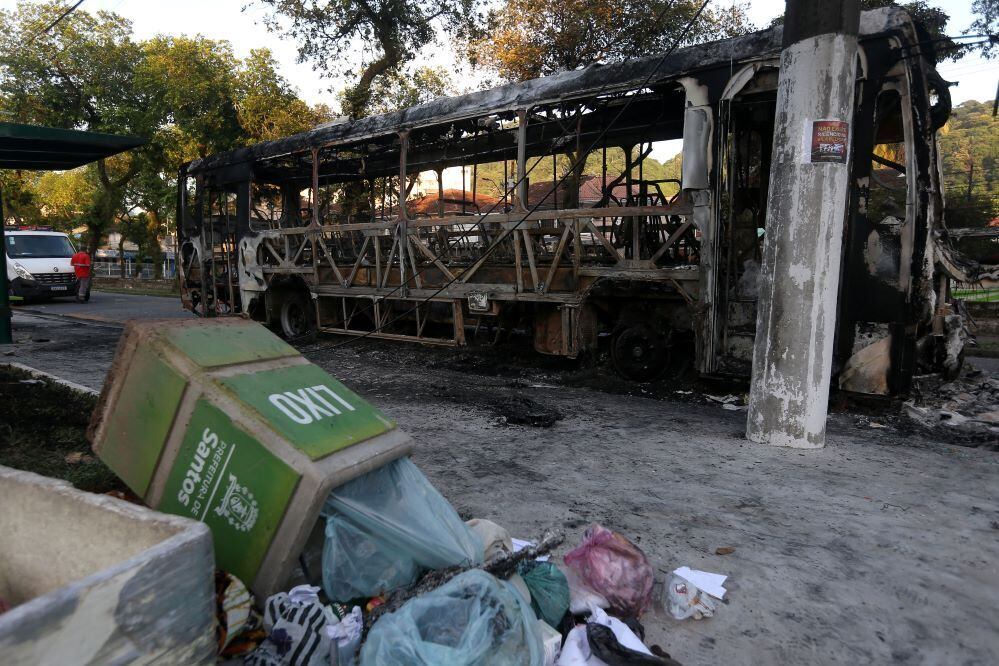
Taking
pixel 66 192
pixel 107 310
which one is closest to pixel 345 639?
pixel 107 310

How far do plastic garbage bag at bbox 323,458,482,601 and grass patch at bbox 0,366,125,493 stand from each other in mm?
1709

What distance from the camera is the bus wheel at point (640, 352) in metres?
6.02

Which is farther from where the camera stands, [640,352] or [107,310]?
[107,310]

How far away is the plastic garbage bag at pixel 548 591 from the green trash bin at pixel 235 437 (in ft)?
2.06

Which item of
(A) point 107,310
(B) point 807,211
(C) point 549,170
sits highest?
(C) point 549,170

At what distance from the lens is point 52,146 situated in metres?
5.84

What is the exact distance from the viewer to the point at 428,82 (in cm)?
1864

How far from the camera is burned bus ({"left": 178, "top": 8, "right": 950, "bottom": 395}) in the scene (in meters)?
4.73

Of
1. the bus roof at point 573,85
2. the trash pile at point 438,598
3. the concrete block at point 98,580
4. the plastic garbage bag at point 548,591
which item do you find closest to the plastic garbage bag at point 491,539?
the trash pile at point 438,598

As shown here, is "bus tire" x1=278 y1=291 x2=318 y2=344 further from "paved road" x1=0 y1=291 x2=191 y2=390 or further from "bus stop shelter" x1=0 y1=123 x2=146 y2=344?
"bus stop shelter" x1=0 y1=123 x2=146 y2=344

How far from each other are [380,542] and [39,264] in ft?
56.2

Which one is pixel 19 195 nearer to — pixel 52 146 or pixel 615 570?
→ pixel 52 146

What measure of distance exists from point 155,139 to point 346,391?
79.5ft

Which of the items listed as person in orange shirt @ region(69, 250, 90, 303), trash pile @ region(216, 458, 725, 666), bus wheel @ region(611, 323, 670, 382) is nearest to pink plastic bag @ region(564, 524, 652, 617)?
trash pile @ region(216, 458, 725, 666)
